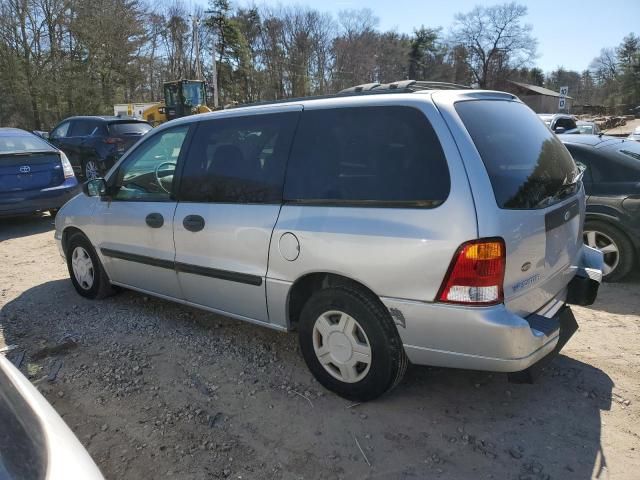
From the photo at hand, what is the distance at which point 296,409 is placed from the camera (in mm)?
2994

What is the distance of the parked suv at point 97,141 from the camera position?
11.9 metres

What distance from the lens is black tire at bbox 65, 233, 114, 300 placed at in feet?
15.2

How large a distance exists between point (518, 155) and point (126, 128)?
37.8 ft

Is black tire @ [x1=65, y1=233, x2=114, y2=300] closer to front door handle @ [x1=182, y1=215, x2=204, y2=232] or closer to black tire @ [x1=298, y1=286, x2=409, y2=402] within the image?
front door handle @ [x1=182, y1=215, x2=204, y2=232]

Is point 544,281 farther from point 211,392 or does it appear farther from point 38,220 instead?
point 38,220

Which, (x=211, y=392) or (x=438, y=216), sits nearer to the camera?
(x=438, y=216)

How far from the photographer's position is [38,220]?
29.2ft

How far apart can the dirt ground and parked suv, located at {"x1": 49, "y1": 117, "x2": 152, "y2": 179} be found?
27.8ft

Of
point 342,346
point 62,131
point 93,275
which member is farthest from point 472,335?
point 62,131

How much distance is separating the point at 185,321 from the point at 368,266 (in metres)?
2.24

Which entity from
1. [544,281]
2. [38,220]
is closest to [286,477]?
[544,281]

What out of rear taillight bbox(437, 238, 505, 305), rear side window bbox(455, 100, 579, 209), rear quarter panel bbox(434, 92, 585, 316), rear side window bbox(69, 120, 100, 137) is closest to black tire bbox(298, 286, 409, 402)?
rear taillight bbox(437, 238, 505, 305)

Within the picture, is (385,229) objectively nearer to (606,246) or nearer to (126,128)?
(606,246)

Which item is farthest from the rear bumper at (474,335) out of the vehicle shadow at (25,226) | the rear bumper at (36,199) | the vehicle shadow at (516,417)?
the vehicle shadow at (25,226)
